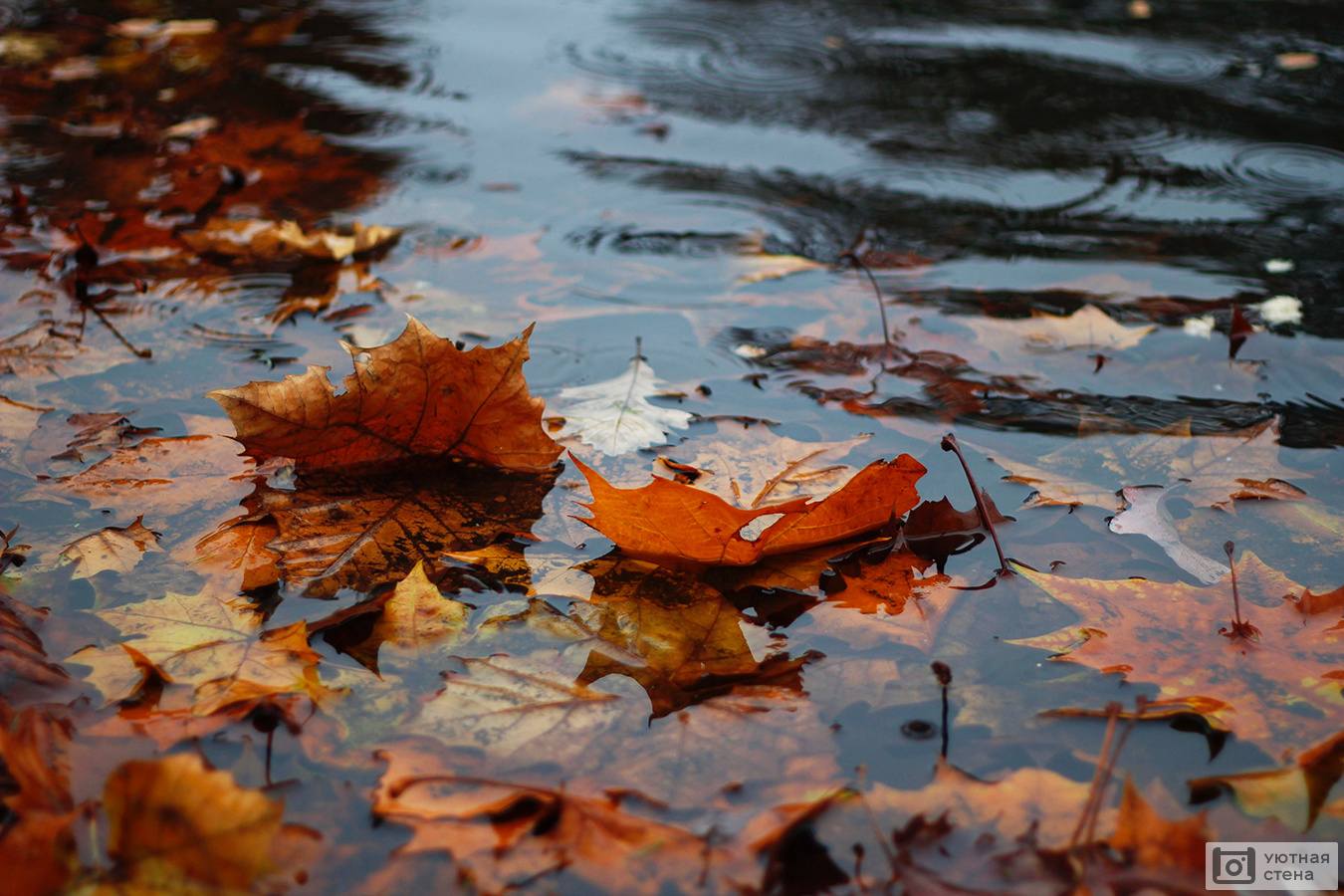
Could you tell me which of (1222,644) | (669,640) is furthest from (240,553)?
(1222,644)

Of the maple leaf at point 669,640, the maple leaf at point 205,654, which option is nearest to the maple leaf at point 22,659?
the maple leaf at point 205,654

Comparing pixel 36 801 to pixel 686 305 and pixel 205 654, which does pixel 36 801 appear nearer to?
pixel 205 654

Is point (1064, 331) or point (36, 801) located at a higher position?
point (36, 801)

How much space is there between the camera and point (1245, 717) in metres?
1.35

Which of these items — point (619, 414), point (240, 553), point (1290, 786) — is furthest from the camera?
point (619, 414)

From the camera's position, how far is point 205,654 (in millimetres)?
1389

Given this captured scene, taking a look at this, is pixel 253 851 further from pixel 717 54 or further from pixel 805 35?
pixel 805 35

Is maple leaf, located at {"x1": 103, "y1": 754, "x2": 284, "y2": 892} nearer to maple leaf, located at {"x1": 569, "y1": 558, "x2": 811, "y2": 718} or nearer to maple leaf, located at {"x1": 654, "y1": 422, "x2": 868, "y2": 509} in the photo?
maple leaf, located at {"x1": 569, "y1": 558, "x2": 811, "y2": 718}

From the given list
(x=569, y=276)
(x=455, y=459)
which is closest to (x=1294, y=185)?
(x=569, y=276)

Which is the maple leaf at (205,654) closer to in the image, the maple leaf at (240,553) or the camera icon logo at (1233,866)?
the maple leaf at (240,553)

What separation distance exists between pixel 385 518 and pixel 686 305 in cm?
109

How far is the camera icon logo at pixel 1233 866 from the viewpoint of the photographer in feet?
3.71

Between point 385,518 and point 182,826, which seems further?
point 385,518

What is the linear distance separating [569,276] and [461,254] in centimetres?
32
